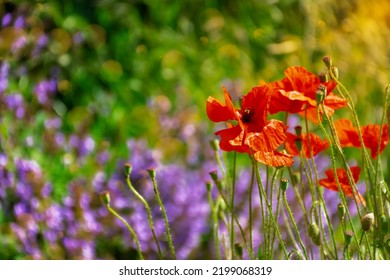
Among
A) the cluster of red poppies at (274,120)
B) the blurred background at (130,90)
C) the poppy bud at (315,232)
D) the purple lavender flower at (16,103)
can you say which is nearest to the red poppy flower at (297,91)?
the cluster of red poppies at (274,120)

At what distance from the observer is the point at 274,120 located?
2.68 feet

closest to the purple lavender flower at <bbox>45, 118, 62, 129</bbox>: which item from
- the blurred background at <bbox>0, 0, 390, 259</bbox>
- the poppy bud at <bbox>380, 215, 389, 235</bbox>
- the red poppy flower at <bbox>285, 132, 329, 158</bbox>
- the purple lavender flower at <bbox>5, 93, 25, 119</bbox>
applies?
the blurred background at <bbox>0, 0, 390, 259</bbox>

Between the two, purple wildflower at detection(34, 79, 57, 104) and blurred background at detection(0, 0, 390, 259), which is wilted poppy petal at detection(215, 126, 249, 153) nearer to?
blurred background at detection(0, 0, 390, 259)

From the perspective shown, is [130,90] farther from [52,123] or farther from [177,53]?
[52,123]

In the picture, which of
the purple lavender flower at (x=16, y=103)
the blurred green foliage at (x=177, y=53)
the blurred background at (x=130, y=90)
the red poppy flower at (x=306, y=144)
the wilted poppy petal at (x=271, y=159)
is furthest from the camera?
the blurred green foliage at (x=177, y=53)

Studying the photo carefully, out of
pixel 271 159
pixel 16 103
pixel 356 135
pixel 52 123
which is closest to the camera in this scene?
pixel 271 159

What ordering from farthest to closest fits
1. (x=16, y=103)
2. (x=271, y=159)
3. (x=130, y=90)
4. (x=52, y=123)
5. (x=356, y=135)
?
(x=130, y=90) < (x=52, y=123) < (x=16, y=103) < (x=356, y=135) < (x=271, y=159)

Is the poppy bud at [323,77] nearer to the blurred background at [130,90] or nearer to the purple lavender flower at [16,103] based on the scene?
the blurred background at [130,90]

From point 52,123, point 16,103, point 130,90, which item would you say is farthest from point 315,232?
point 130,90

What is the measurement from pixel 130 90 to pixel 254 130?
151cm

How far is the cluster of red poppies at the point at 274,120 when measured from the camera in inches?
31.0

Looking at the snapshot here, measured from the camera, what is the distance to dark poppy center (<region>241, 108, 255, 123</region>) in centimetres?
83

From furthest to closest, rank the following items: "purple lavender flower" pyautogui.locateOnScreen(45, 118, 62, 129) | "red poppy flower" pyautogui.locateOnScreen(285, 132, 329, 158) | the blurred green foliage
→ 1. the blurred green foliage
2. "purple lavender flower" pyautogui.locateOnScreen(45, 118, 62, 129)
3. "red poppy flower" pyautogui.locateOnScreen(285, 132, 329, 158)
